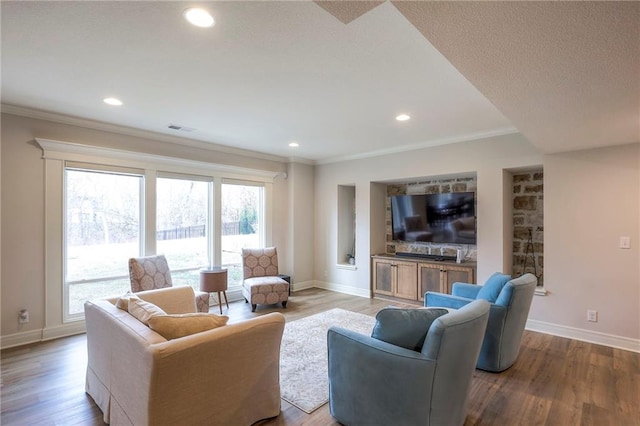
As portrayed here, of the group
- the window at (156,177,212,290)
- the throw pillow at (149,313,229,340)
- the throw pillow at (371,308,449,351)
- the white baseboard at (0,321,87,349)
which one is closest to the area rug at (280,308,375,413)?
the throw pillow at (371,308,449,351)

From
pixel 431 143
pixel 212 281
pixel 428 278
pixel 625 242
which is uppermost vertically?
pixel 431 143

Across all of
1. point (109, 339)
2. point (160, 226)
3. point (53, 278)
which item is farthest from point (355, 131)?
point (53, 278)

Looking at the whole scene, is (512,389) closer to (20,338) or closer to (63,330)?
(63,330)

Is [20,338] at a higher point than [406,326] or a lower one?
lower

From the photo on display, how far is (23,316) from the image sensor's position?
3572 millimetres

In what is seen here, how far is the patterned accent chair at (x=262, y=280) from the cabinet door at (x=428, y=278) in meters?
2.13

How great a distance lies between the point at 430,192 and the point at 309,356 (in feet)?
11.9

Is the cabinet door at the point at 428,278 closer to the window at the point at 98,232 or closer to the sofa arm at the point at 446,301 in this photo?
the sofa arm at the point at 446,301

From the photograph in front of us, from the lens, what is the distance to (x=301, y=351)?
3352 mm

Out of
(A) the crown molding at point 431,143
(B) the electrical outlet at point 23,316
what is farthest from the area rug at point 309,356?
(B) the electrical outlet at point 23,316

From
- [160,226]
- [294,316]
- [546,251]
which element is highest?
[160,226]

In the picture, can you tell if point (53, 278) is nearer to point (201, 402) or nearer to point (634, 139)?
point (201, 402)

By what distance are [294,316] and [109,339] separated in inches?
107

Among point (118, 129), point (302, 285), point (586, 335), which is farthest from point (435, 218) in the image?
point (118, 129)
